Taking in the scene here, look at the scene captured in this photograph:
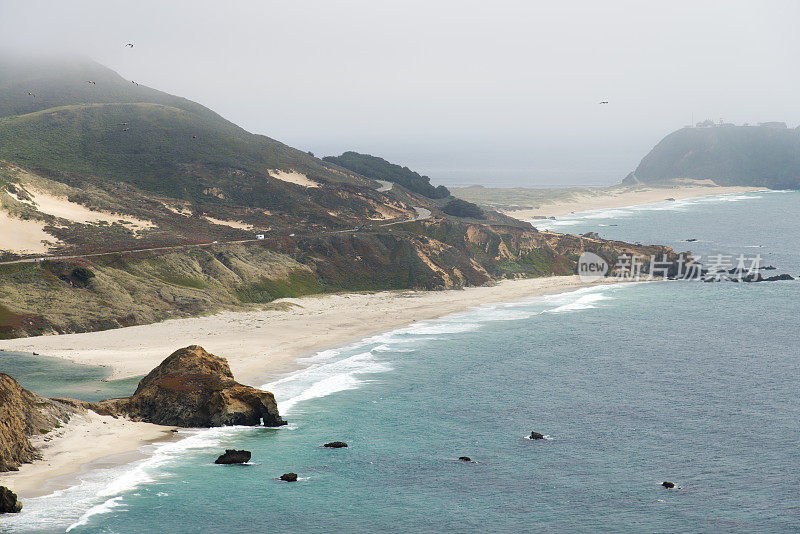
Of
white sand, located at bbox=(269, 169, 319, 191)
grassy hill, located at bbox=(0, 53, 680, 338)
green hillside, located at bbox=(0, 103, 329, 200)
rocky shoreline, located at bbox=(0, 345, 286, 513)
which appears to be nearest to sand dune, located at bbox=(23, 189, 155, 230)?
grassy hill, located at bbox=(0, 53, 680, 338)

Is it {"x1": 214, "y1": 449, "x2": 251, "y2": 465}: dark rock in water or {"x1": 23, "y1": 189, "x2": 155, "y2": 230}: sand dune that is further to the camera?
{"x1": 23, "y1": 189, "x2": 155, "y2": 230}: sand dune

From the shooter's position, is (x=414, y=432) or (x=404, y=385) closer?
(x=414, y=432)

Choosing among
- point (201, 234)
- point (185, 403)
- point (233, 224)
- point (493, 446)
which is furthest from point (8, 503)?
point (233, 224)

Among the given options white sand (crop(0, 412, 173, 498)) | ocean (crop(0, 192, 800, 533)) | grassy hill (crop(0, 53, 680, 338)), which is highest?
grassy hill (crop(0, 53, 680, 338))

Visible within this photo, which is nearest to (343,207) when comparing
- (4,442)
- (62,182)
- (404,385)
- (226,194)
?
(226,194)

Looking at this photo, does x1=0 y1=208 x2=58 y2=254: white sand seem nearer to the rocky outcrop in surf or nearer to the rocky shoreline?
the rocky shoreline

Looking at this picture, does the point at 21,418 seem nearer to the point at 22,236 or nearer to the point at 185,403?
the point at 185,403

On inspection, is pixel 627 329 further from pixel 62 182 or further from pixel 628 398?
pixel 62 182
